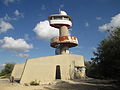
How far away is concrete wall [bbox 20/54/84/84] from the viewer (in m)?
32.2

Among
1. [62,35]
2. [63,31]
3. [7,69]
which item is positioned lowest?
[7,69]

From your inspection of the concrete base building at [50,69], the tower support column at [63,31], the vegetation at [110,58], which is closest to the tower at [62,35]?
the tower support column at [63,31]

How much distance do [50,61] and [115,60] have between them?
1846cm

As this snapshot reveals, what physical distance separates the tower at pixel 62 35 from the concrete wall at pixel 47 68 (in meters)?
7.16

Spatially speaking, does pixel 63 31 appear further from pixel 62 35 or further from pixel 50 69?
pixel 50 69

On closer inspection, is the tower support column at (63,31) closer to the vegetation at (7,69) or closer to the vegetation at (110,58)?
the vegetation at (110,58)

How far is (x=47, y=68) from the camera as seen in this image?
32812 mm

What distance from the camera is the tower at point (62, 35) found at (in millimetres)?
40375

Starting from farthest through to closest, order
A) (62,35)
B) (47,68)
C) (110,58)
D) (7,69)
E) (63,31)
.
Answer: (7,69) < (63,31) < (62,35) < (47,68) < (110,58)

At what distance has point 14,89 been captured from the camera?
Result: 23.0m

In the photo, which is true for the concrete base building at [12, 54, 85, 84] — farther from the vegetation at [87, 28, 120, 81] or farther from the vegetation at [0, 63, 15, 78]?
the vegetation at [0, 63, 15, 78]

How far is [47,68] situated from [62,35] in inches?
459

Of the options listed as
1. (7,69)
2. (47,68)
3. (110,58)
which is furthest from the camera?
(7,69)

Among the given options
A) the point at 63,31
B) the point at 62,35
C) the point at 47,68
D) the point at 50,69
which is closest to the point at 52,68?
the point at 50,69
